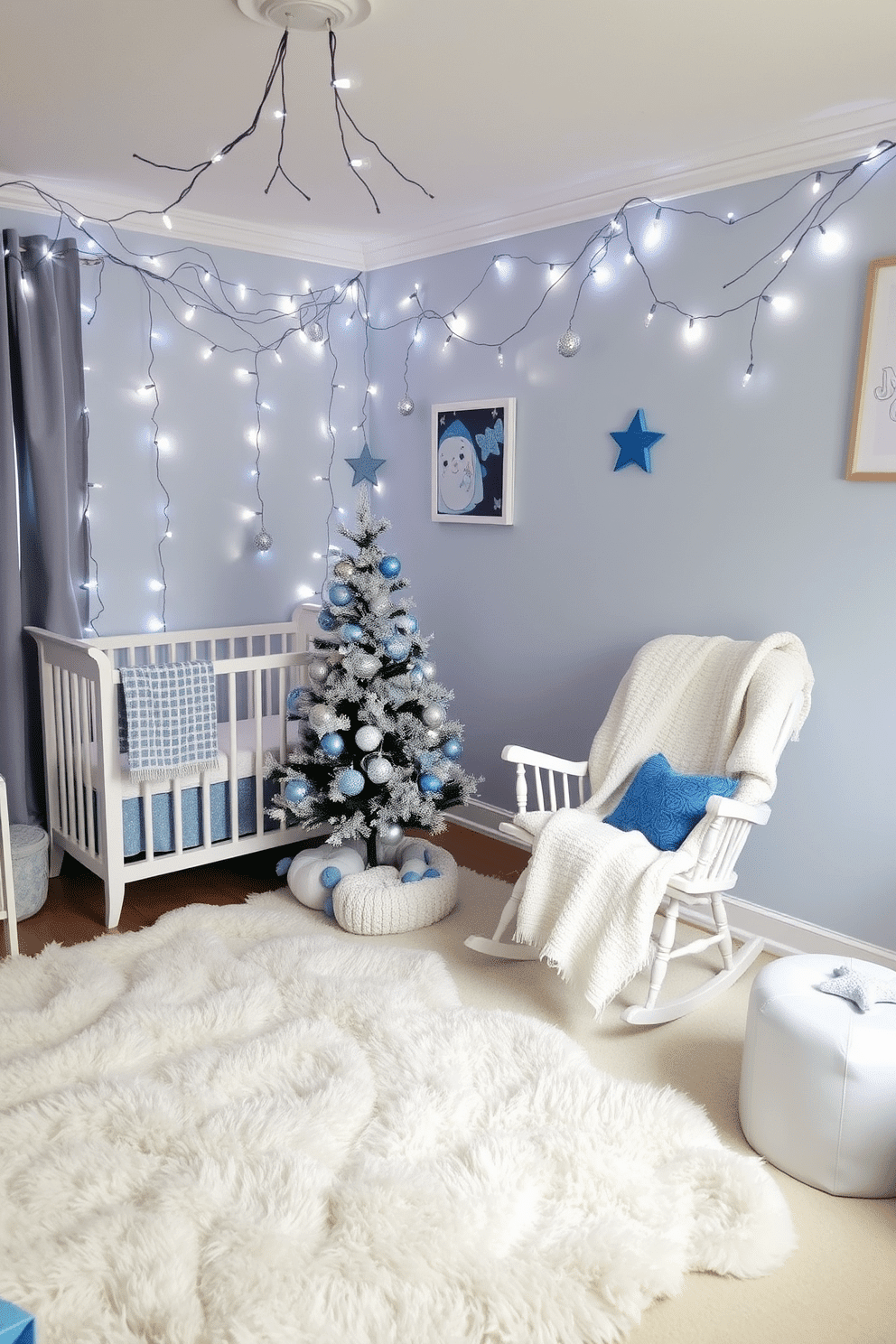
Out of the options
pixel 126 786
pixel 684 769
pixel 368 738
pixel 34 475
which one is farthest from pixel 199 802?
pixel 684 769

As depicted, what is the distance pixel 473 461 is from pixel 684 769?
59.1 inches

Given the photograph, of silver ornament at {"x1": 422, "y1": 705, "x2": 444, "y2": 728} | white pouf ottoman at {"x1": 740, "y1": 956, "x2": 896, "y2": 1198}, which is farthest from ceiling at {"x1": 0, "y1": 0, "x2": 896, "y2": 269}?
white pouf ottoman at {"x1": 740, "y1": 956, "x2": 896, "y2": 1198}

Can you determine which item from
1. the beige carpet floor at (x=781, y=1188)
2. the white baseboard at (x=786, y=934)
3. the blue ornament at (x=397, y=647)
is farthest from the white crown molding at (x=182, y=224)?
the white baseboard at (x=786, y=934)

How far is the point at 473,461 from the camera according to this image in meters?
3.65

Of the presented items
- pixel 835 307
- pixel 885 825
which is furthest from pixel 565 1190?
pixel 835 307

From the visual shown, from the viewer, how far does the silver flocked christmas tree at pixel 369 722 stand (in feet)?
9.80

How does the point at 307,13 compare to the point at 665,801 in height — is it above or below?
above

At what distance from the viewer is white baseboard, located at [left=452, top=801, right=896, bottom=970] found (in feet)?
8.70

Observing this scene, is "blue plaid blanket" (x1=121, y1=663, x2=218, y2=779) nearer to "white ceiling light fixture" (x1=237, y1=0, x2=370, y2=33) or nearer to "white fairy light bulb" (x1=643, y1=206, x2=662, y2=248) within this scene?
"white ceiling light fixture" (x1=237, y1=0, x2=370, y2=33)

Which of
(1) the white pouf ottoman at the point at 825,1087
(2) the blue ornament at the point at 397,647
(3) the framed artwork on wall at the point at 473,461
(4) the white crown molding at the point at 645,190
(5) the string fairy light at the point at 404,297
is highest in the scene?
(4) the white crown molding at the point at 645,190

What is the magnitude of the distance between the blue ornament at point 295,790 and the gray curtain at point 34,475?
0.92 metres

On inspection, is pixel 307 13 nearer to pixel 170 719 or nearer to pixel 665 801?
pixel 170 719

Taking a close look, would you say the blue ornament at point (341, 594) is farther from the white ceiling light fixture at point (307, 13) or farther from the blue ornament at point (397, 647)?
the white ceiling light fixture at point (307, 13)

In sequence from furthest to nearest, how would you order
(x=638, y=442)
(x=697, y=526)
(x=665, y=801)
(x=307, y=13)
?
(x=638, y=442) < (x=697, y=526) < (x=665, y=801) < (x=307, y=13)
